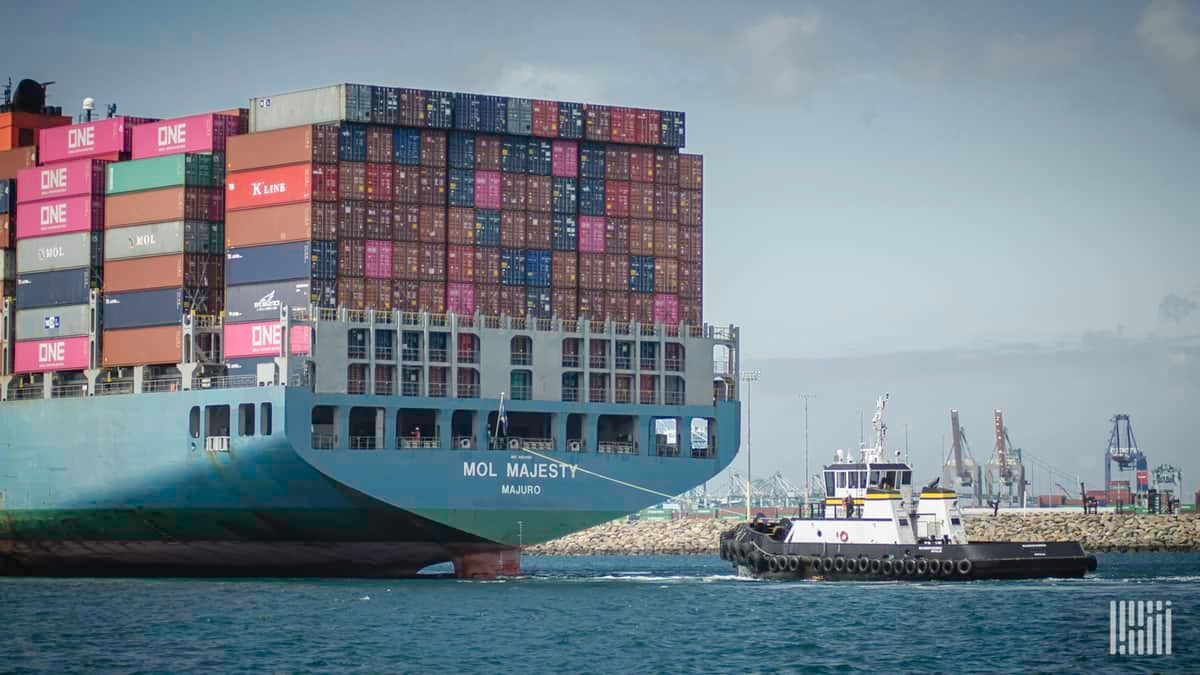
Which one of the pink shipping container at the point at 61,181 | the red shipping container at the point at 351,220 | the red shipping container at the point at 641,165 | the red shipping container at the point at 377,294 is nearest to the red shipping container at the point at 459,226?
the red shipping container at the point at 377,294

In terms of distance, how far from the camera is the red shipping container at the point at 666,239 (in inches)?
2795

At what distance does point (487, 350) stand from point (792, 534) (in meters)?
12.5

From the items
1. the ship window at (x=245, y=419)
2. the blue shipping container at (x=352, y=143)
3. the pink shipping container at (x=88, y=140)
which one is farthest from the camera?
the pink shipping container at (x=88, y=140)

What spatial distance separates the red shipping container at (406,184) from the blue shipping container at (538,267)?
15.2 feet

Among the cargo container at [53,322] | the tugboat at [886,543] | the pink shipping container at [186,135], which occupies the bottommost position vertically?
the tugboat at [886,543]

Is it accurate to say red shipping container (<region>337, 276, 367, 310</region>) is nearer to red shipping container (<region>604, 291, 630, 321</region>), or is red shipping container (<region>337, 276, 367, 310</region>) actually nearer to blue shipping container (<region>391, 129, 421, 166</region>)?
blue shipping container (<region>391, 129, 421, 166</region>)

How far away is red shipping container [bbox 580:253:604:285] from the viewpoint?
2736 inches

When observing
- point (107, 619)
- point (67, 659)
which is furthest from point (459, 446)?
point (67, 659)

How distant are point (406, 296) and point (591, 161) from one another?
8.88 meters

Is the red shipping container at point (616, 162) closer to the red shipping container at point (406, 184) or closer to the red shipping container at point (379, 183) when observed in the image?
the red shipping container at point (406, 184)

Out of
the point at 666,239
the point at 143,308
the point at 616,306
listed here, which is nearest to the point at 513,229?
the point at 616,306

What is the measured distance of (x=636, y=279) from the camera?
70688 millimetres

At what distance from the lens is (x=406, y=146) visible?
220ft

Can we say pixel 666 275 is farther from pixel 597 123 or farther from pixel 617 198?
pixel 597 123
